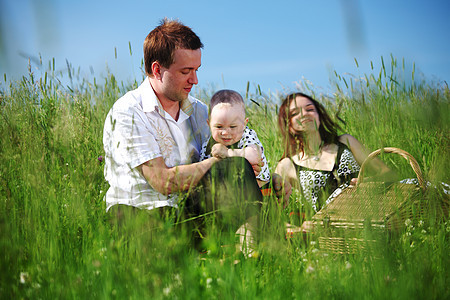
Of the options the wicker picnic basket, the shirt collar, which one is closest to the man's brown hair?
the shirt collar

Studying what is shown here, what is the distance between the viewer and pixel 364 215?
2.04 meters

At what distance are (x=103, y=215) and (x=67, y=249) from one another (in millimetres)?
287

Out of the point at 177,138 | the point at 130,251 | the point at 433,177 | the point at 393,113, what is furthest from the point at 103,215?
the point at 393,113

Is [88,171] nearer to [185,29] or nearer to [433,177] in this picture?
[185,29]

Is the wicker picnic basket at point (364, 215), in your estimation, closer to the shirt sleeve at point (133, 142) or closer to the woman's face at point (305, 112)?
the woman's face at point (305, 112)

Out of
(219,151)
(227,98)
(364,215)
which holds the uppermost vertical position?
(227,98)

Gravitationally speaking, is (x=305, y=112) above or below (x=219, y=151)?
above

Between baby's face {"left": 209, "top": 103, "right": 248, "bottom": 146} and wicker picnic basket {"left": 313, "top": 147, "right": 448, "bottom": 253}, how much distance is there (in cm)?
80

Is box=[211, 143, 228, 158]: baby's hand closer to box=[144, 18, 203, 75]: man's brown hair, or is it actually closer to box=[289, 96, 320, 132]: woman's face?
box=[144, 18, 203, 75]: man's brown hair

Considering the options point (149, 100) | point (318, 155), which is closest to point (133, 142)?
point (149, 100)

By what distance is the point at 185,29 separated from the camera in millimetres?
2811

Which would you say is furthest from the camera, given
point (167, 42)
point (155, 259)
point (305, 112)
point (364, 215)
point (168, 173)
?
point (305, 112)

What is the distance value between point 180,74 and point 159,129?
15.8 inches

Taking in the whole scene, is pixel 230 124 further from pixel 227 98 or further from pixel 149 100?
pixel 149 100
